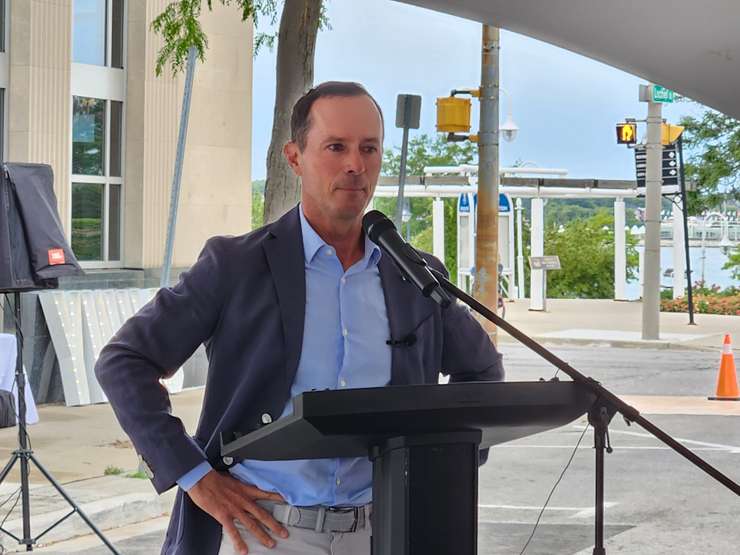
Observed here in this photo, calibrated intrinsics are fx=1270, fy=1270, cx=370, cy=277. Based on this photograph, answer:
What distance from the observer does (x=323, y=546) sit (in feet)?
9.07

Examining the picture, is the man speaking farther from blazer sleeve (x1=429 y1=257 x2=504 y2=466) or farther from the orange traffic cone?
the orange traffic cone

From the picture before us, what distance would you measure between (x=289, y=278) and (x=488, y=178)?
43.0 feet

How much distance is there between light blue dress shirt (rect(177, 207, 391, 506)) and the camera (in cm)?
276

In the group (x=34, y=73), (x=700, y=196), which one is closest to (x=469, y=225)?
(x=700, y=196)

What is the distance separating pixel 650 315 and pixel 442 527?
22.4 m

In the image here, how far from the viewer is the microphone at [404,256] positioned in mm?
2430

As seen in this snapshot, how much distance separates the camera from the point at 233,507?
267 centimetres

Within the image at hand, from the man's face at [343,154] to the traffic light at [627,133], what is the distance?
2385 cm

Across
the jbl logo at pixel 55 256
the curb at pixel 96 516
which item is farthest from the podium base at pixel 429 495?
the jbl logo at pixel 55 256

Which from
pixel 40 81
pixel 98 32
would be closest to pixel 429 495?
pixel 40 81

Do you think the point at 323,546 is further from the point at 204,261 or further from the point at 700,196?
the point at 700,196

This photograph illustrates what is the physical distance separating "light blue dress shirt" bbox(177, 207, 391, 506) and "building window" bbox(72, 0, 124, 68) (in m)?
13.5

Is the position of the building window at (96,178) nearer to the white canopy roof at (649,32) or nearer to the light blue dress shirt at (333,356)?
the white canopy roof at (649,32)

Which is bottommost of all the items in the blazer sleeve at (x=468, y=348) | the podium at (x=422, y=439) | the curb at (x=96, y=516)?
the curb at (x=96, y=516)
